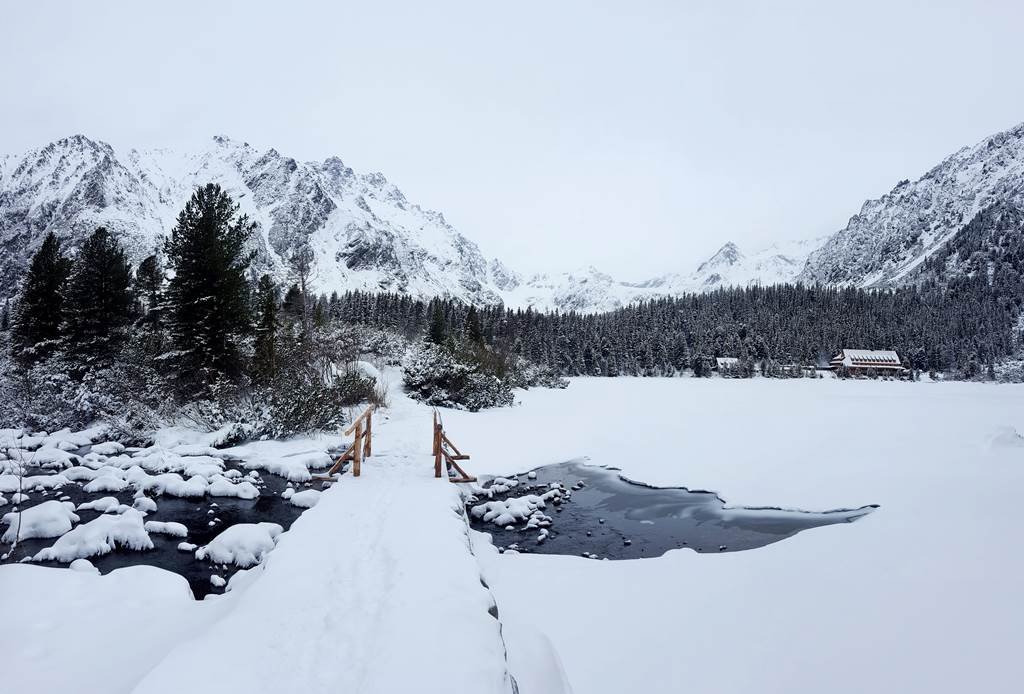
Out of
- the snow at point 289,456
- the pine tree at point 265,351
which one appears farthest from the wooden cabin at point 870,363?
the snow at point 289,456

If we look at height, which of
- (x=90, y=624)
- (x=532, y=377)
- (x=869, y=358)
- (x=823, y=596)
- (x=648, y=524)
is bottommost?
(x=648, y=524)

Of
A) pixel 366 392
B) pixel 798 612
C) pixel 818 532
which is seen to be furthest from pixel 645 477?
pixel 366 392

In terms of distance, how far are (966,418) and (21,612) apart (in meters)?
32.5

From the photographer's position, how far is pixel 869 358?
289ft

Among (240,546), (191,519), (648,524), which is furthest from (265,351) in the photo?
(648,524)

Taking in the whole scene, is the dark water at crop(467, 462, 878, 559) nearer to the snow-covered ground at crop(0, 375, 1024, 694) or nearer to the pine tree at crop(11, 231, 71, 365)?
the snow-covered ground at crop(0, 375, 1024, 694)

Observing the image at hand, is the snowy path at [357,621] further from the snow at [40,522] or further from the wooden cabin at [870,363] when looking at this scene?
the wooden cabin at [870,363]

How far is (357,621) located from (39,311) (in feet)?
101

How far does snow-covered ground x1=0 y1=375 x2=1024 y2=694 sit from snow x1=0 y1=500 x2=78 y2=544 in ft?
7.41

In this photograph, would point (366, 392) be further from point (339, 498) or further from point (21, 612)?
point (21, 612)

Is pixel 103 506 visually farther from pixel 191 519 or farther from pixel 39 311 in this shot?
pixel 39 311

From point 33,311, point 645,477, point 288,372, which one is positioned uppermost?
point 33,311

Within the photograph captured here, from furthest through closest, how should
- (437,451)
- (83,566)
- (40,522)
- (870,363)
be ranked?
(870,363)
(437,451)
(40,522)
(83,566)

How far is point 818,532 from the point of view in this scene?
8016mm
